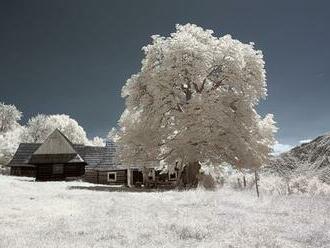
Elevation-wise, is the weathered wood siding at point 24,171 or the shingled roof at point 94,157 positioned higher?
the shingled roof at point 94,157

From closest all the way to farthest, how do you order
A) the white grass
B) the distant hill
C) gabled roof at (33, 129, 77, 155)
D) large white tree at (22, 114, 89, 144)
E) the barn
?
the white grass
the distant hill
the barn
gabled roof at (33, 129, 77, 155)
large white tree at (22, 114, 89, 144)

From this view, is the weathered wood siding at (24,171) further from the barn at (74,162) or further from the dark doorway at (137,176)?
the dark doorway at (137,176)

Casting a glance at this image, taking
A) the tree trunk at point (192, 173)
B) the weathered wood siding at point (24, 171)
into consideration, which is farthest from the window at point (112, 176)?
the tree trunk at point (192, 173)

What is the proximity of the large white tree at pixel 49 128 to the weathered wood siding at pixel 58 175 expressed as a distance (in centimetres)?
4346

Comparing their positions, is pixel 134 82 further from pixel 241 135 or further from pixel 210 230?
pixel 210 230

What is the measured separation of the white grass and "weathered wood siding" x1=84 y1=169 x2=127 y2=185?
128 ft

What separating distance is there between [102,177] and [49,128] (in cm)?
5229

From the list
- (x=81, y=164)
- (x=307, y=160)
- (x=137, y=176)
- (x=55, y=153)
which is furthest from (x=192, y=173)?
(x=55, y=153)

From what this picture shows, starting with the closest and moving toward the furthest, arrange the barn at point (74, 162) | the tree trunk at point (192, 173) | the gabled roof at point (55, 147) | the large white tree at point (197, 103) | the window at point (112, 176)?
the large white tree at point (197, 103), the tree trunk at point (192, 173), the window at point (112, 176), the barn at point (74, 162), the gabled roof at point (55, 147)

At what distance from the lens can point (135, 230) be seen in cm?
1255

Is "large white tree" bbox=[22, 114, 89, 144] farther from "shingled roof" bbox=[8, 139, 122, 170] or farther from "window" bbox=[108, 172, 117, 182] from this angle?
"window" bbox=[108, 172, 117, 182]

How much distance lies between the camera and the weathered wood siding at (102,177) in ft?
191

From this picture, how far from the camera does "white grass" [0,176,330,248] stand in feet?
35.6

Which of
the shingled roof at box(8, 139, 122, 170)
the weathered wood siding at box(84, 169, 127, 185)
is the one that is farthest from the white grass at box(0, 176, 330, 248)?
the shingled roof at box(8, 139, 122, 170)
